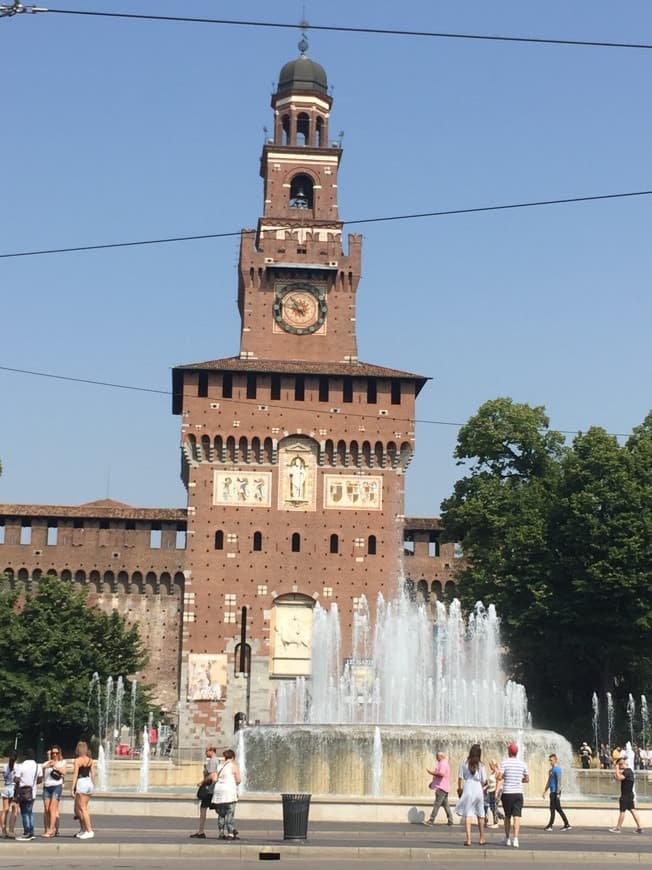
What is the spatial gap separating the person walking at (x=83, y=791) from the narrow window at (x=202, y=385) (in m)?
31.3

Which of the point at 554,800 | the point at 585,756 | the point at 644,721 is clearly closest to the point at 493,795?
the point at 554,800

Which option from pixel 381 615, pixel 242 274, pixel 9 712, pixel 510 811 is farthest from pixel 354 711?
pixel 510 811

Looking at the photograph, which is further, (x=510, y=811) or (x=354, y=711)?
(x=354, y=711)

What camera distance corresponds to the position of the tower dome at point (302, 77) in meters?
51.6

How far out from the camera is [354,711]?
41844mm

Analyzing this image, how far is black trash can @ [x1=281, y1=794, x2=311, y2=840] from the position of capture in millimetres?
16188

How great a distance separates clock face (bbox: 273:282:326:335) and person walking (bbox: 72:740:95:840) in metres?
33.2

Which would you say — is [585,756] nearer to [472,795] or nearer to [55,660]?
[55,660]

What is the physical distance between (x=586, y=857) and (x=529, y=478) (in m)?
28.1

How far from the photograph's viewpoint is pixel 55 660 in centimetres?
3962

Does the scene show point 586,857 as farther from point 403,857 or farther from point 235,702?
point 235,702

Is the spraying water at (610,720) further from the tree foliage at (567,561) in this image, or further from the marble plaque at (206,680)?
the marble plaque at (206,680)

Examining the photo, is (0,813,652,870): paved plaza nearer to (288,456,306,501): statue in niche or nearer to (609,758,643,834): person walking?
(609,758,643,834): person walking

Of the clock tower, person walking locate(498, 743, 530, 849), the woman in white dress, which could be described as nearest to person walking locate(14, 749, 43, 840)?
the woman in white dress
